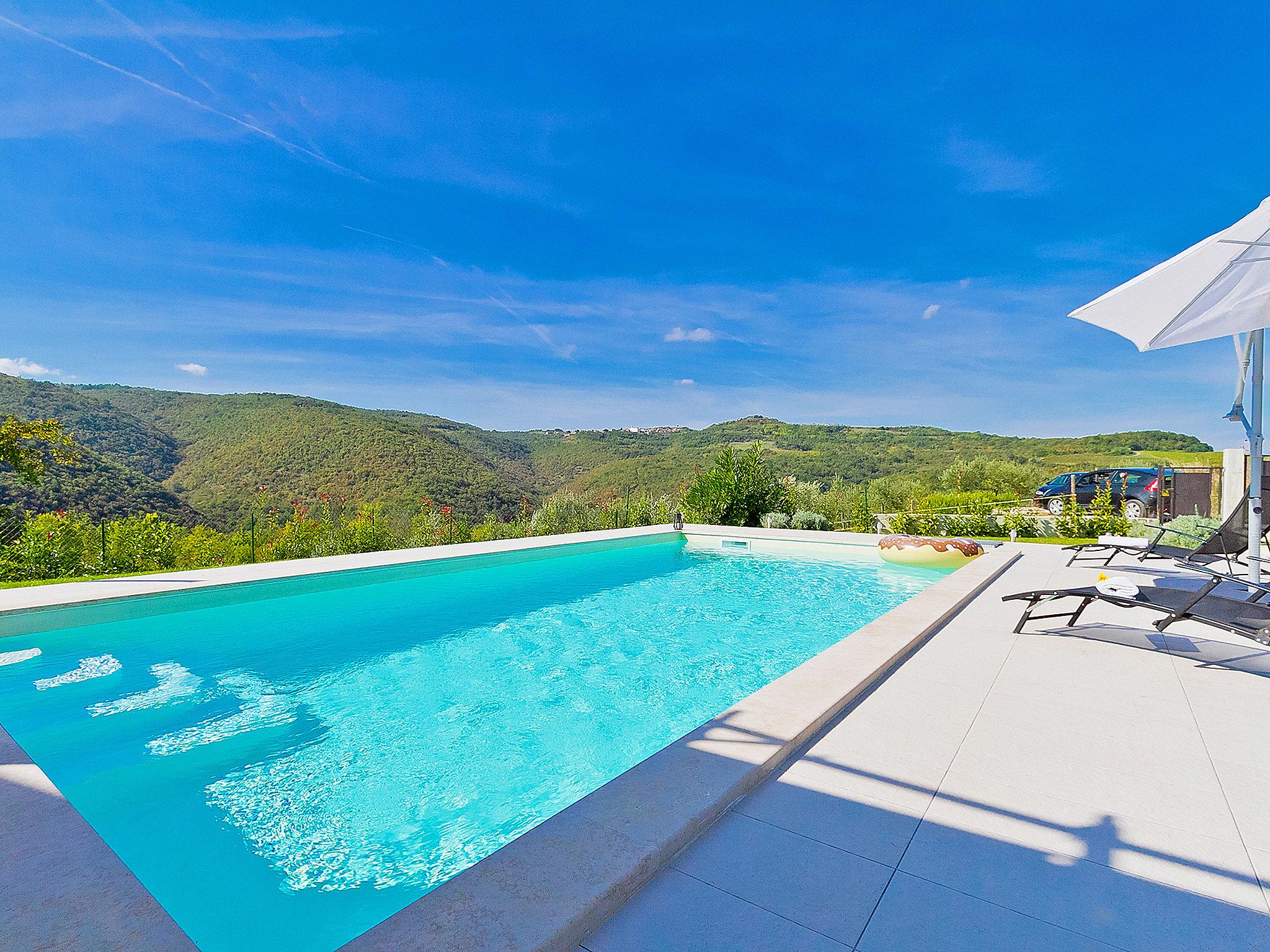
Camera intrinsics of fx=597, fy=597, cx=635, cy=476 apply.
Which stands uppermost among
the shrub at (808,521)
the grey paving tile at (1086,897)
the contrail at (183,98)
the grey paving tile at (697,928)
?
the contrail at (183,98)

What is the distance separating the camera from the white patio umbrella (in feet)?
12.0

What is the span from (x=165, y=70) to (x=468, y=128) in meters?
4.92

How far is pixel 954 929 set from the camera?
144 cm

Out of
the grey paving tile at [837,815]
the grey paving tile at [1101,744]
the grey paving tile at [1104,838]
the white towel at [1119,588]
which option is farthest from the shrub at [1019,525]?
the grey paving tile at [837,815]

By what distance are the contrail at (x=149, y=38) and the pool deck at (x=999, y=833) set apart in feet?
41.5

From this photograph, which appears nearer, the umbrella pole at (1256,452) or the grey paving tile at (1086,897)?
the grey paving tile at (1086,897)

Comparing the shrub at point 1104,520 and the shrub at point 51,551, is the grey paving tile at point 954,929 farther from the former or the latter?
the shrub at point 1104,520

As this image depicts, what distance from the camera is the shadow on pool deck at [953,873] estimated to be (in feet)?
4.66

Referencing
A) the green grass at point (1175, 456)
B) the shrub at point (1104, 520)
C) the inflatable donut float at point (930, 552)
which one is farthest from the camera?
the green grass at point (1175, 456)

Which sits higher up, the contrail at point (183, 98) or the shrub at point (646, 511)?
the contrail at point (183, 98)

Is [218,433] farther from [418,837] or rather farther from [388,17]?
[418,837]

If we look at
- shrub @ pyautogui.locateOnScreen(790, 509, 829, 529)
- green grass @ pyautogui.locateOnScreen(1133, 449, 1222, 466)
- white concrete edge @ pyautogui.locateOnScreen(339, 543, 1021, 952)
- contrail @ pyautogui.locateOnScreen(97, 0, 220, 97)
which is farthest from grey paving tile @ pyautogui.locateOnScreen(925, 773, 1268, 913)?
green grass @ pyautogui.locateOnScreen(1133, 449, 1222, 466)

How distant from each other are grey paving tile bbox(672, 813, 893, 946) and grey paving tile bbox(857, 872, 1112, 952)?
0.16 ft

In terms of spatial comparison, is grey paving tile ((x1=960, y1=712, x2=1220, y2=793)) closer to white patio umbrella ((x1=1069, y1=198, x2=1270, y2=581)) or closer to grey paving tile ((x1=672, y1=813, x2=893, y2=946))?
grey paving tile ((x1=672, y1=813, x2=893, y2=946))
